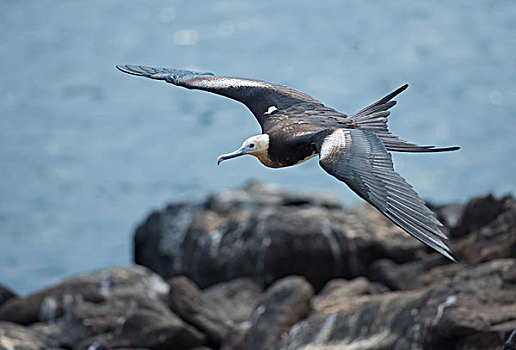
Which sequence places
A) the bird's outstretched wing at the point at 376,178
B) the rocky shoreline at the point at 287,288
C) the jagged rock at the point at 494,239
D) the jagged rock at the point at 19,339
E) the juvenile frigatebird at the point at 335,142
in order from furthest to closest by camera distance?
1. the jagged rock at the point at 494,239
2. the jagged rock at the point at 19,339
3. the rocky shoreline at the point at 287,288
4. the juvenile frigatebird at the point at 335,142
5. the bird's outstretched wing at the point at 376,178

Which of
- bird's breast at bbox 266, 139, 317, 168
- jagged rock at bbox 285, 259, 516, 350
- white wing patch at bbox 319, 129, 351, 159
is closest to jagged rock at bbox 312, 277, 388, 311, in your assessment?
jagged rock at bbox 285, 259, 516, 350

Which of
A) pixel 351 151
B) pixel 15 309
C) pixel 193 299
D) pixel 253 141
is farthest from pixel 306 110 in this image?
pixel 15 309

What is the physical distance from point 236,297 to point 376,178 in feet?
12.3

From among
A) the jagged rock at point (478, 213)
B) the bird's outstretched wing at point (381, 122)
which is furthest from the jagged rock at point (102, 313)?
the jagged rock at point (478, 213)

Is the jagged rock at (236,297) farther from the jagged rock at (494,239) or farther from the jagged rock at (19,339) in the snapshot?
the jagged rock at (494,239)

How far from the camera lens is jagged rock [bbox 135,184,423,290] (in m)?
→ 8.82

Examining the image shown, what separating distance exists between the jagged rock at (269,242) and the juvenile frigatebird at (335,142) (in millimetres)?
2351

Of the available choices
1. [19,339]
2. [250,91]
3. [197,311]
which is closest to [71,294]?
[19,339]

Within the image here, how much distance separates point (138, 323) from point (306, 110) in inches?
88.4

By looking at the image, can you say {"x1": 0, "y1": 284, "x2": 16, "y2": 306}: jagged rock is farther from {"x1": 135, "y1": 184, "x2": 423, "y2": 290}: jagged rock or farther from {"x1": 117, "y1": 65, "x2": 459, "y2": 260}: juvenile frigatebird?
{"x1": 117, "y1": 65, "x2": 459, "y2": 260}: juvenile frigatebird

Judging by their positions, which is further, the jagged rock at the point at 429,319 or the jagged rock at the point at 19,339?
the jagged rock at the point at 19,339

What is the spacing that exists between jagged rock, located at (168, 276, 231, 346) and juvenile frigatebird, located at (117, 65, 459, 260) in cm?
182

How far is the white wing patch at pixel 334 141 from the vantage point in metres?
5.21

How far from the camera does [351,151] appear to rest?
519 centimetres
